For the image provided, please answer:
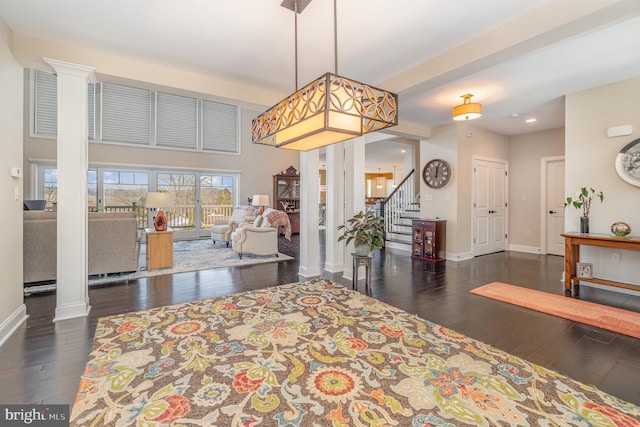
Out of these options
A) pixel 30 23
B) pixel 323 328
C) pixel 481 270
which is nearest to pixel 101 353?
pixel 323 328

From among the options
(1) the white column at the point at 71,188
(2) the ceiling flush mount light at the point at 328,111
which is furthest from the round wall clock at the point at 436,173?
(1) the white column at the point at 71,188

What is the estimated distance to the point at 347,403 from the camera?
5.32 ft

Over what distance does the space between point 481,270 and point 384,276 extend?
175 cm

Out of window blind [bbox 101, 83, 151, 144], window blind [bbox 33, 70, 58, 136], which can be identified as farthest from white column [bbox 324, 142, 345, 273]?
window blind [bbox 33, 70, 58, 136]

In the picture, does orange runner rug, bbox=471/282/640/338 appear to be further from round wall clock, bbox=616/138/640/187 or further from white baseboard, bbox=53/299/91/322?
white baseboard, bbox=53/299/91/322

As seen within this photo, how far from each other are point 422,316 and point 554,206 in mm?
5080

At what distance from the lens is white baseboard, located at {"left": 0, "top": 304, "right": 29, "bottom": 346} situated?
93.1 inches

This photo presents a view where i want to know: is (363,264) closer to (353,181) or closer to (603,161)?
(353,181)

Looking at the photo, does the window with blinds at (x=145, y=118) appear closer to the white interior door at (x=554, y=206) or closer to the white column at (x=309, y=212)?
the white column at (x=309, y=212)

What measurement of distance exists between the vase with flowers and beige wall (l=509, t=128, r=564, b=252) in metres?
2.46

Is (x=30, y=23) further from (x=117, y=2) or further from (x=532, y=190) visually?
(x=532, y=190)

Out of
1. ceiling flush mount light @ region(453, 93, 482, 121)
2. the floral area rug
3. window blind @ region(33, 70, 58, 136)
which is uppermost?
window blind @ region(33, 70, 58, 136)

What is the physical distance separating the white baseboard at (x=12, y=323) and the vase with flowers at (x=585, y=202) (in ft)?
20.7

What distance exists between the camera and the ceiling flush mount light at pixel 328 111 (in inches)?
71.0
